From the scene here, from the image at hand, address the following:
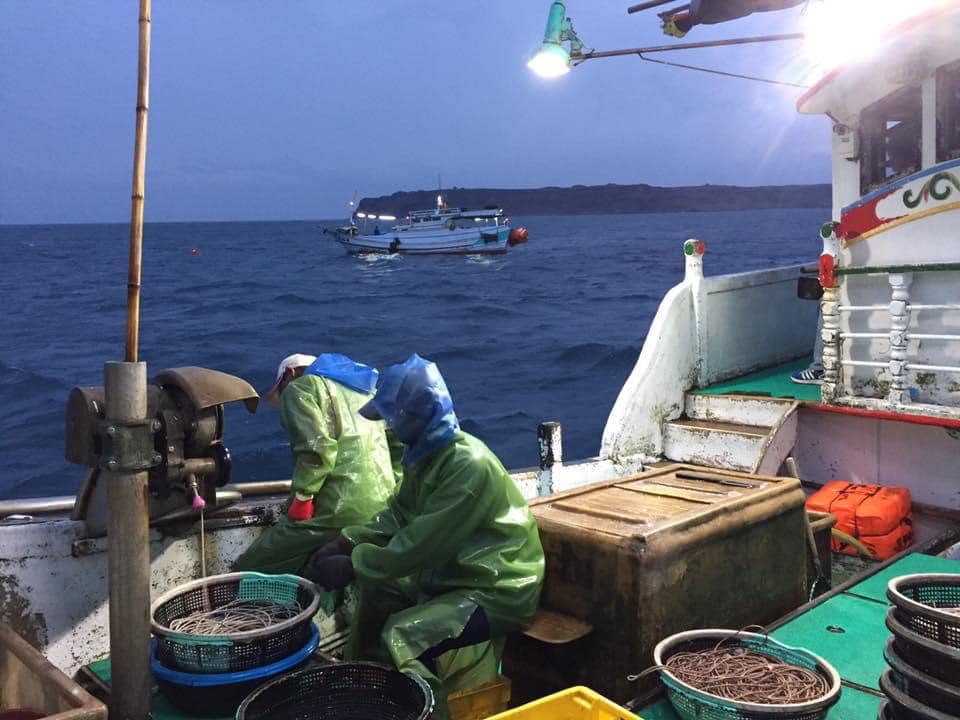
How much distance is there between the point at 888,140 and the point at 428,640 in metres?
6.26

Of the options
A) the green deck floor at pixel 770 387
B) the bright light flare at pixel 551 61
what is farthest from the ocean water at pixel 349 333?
the bright light flare at pixel 551 61

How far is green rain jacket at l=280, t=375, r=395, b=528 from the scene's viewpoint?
477 cm

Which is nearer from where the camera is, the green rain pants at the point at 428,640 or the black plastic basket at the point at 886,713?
the black plastic basket at the point at 886,713

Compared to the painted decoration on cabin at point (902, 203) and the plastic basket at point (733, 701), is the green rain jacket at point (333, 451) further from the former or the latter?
the painted decoration on cabin at point (902, 203)

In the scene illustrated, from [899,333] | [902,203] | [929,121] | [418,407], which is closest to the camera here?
[418,407]

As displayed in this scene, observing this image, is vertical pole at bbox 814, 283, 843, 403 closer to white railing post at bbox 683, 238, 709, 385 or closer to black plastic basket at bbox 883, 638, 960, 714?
white railing post at bbox 683, 238, 709, 385

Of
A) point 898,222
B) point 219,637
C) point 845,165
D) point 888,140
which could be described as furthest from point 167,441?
point 888,140

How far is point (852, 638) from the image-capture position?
13.8 feet

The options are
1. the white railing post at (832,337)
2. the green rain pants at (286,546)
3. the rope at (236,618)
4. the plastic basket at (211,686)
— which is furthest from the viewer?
the white railing post at (832,337)

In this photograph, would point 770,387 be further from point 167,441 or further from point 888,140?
point 167,441

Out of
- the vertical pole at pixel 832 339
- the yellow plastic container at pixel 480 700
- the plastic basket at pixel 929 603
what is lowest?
the yellow plastic container at pixel 480 700

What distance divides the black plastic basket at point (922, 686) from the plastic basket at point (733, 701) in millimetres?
296

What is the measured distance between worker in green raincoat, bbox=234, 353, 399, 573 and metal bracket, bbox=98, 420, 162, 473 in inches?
67.0

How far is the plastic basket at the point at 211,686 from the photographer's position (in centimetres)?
339
